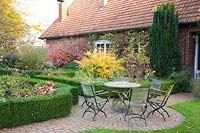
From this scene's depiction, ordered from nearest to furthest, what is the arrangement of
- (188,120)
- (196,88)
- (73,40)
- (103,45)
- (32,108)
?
(32,108), (188,120), (196,88), (103,45), (73,40)

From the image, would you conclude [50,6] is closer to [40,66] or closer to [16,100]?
[40,66]

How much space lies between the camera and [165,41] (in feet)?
44.4

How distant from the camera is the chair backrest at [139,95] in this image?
734 centimetres

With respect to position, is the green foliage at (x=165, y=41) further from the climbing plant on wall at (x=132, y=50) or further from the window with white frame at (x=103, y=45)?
the window with white frame at (x=103, y=45)

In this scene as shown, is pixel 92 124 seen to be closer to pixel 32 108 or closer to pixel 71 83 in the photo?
pixel 32 108

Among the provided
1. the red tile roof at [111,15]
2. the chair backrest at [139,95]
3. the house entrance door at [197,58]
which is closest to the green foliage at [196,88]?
the house entrance door at [197,58]

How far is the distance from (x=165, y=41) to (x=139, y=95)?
684 cm

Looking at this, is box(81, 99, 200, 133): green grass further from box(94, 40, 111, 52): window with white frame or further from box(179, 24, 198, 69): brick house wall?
box(94, 40, 111, 52): window with white frame

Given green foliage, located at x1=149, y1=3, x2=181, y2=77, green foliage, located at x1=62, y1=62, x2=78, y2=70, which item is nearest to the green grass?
green foliage, located at x1=149, y1=3, x2=181, y2=77

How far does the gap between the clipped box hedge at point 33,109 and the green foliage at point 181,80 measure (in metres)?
6.68

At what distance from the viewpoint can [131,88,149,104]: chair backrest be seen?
7.34 metres

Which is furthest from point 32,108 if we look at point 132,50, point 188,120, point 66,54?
point 66,54

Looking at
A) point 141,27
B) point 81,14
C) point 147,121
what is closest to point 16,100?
point 147,121

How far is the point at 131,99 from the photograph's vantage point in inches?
295
